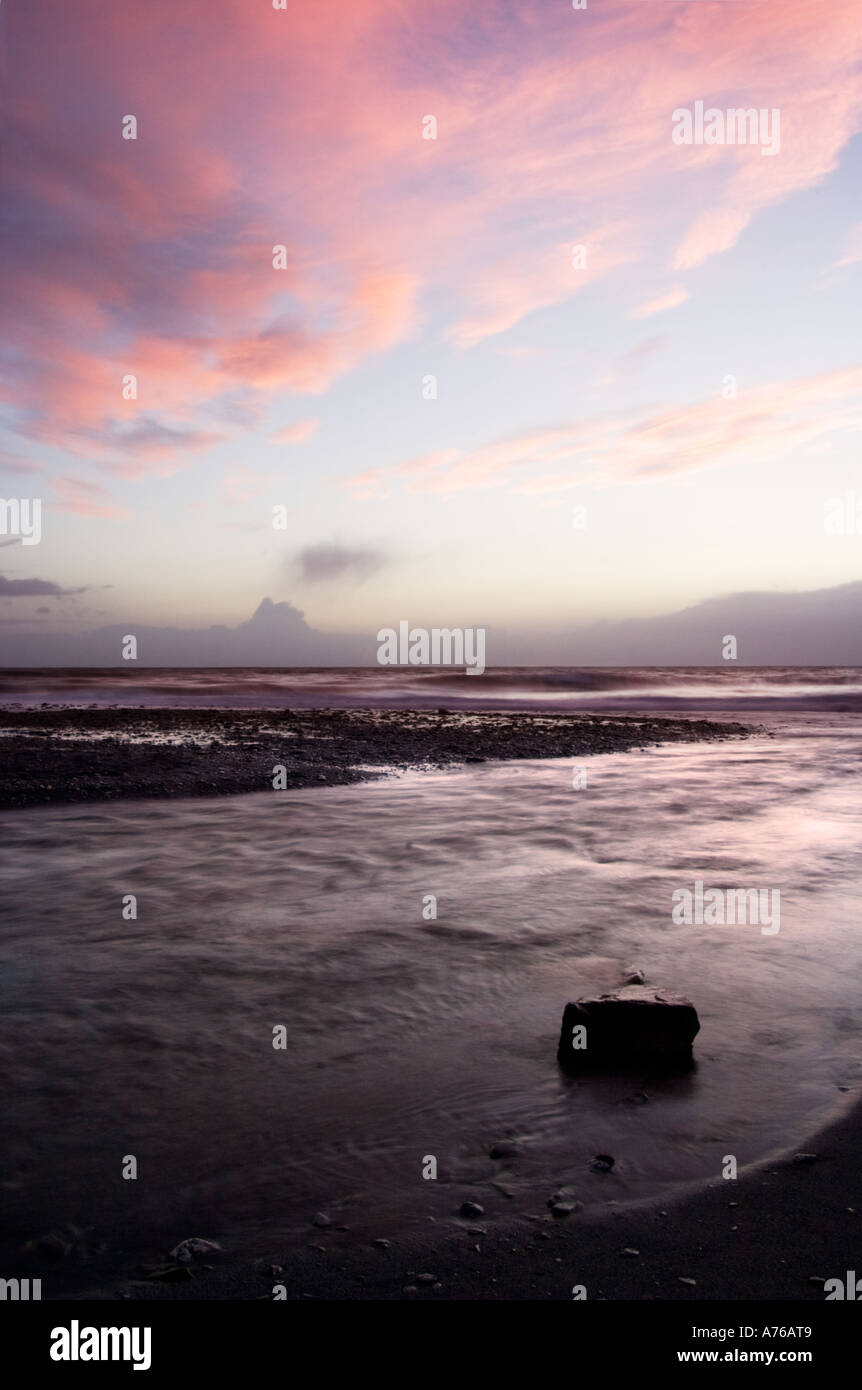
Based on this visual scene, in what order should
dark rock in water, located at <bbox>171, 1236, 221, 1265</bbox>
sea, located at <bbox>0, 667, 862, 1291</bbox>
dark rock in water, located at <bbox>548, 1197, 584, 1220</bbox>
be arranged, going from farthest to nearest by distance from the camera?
sea, located at <bbox>0, 667, 862, 1291</bbox> < dark rock in water, located at <bbox>548, 1197, 584, 1220</bbox> < dark rock in water, located at <bbox>171, 1236, 221, 1265</bbox>

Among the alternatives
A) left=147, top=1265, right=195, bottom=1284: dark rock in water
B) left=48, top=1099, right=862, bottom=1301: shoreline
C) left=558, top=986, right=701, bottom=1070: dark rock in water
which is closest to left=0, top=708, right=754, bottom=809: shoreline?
left=558, top=986, right=701, bottom=1070: dark rock in water

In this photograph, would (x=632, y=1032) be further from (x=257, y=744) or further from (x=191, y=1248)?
(x=257, y=744)

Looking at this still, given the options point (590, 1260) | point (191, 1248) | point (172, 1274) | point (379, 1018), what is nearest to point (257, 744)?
point (379, 1018)

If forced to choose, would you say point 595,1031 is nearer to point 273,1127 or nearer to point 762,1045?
point 762,1045

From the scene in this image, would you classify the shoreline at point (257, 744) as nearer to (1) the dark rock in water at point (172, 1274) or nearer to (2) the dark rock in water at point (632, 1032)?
(2) the dark rock in water at point (632, 1032)

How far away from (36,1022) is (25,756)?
15311 millimetres

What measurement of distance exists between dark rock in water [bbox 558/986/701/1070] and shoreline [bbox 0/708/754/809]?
1188cm

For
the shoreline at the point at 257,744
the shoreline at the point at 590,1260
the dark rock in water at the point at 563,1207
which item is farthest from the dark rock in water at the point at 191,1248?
the shoreline at the point at 257,744

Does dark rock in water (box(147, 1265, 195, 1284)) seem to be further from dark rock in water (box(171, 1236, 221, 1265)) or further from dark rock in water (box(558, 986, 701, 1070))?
dark rock in water (box(558, 986, 701, 1070))

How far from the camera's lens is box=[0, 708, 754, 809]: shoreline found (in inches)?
648

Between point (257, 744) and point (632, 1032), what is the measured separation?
1925 centimetres

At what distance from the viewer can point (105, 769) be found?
17.5 meters

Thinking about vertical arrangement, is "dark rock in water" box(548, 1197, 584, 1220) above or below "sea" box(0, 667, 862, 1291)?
above
